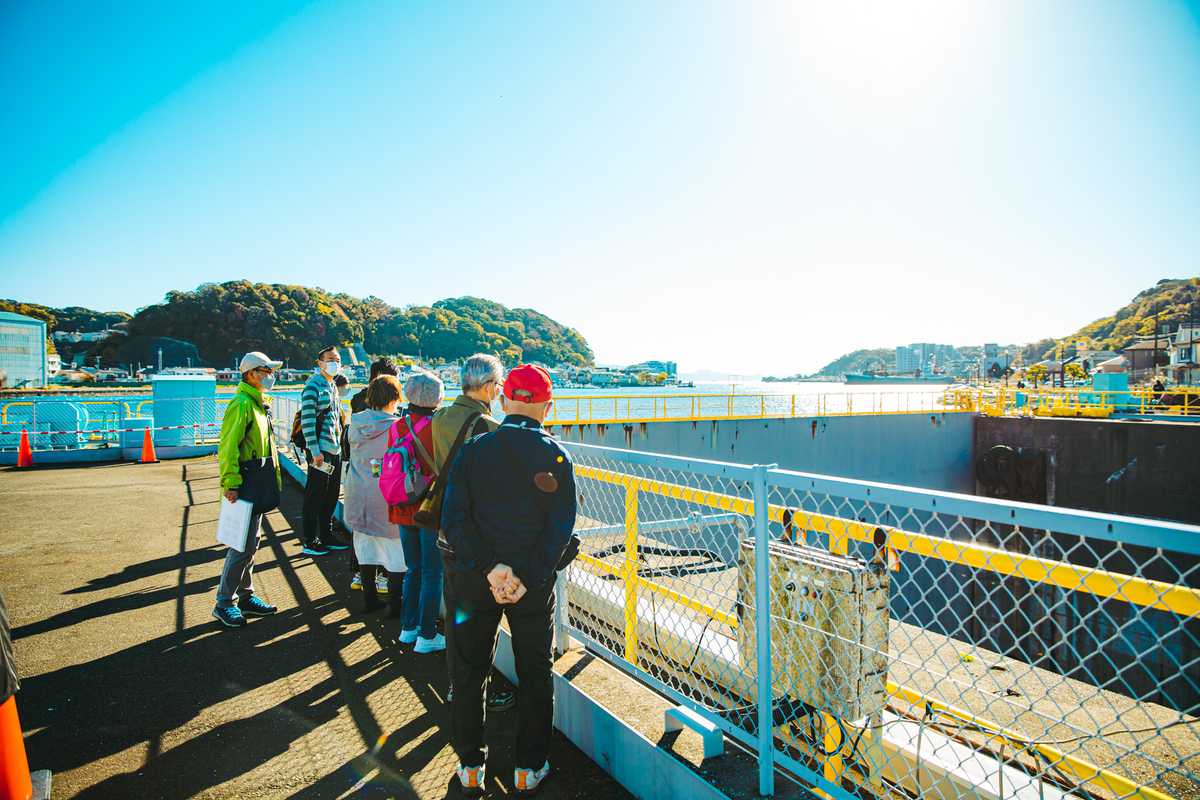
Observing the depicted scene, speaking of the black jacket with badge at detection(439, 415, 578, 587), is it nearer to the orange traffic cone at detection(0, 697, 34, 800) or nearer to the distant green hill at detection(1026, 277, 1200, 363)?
the orange traffic cone at detection(0, 697, 34, 800)

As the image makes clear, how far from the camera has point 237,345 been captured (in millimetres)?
90312

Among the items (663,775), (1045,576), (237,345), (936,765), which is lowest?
(663,775)

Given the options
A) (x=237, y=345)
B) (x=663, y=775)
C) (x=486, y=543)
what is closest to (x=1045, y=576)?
(x=663, y=775)

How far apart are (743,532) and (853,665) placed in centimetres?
66

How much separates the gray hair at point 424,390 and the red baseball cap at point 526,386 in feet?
4.51

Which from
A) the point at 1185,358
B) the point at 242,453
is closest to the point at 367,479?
the point at 242,453

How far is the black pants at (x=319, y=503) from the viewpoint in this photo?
607 centimetres

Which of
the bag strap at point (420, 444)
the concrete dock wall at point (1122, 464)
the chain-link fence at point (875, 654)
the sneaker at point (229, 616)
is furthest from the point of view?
the concrete dock wall at point (1122, 464)

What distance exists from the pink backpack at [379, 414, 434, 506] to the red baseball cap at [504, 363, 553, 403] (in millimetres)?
1413

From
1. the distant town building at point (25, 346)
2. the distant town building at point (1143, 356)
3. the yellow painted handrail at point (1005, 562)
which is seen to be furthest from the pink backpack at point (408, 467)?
the distant town building at point (1143, 356)

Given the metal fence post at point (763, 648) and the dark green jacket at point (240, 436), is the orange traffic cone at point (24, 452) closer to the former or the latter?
the dark green jacket at point (240, 436)

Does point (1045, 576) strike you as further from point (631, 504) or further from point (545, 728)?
point (545, 728)

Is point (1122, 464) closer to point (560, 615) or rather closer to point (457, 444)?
point (560, 615)

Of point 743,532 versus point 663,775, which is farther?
point 743,532
